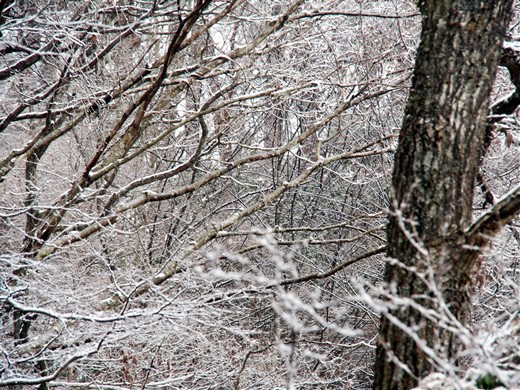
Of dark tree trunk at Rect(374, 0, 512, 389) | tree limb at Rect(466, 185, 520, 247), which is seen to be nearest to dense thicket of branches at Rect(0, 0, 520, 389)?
dark tree trunk at Rect(374, 0, 512, 389)

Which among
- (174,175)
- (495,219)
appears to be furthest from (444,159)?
(174,175)

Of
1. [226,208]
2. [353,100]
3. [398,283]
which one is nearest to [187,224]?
[226,208]

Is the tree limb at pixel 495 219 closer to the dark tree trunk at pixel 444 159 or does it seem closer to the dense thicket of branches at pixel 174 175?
the dark tree trunk at pixel 444 159

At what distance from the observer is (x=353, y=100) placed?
22.4 feet

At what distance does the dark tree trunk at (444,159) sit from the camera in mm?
3039

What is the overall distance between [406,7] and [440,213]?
16.5ft

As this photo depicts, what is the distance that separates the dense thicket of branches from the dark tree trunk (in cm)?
34

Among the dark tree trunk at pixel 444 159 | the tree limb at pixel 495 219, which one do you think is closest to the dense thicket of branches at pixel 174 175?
the dark tree trunk at pixel 444 159

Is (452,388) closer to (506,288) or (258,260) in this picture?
(506,288)

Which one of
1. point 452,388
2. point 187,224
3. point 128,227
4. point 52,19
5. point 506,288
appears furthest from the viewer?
point 187,224

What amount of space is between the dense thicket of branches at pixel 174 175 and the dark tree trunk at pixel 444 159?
1.11ft

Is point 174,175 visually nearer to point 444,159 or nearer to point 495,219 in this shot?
point 444,159

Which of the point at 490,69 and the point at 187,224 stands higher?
the point at 490,69

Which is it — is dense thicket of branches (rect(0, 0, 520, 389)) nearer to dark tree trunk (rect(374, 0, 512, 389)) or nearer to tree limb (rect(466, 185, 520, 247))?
dark tree trunk (rect(374, 0, 512, 389))
